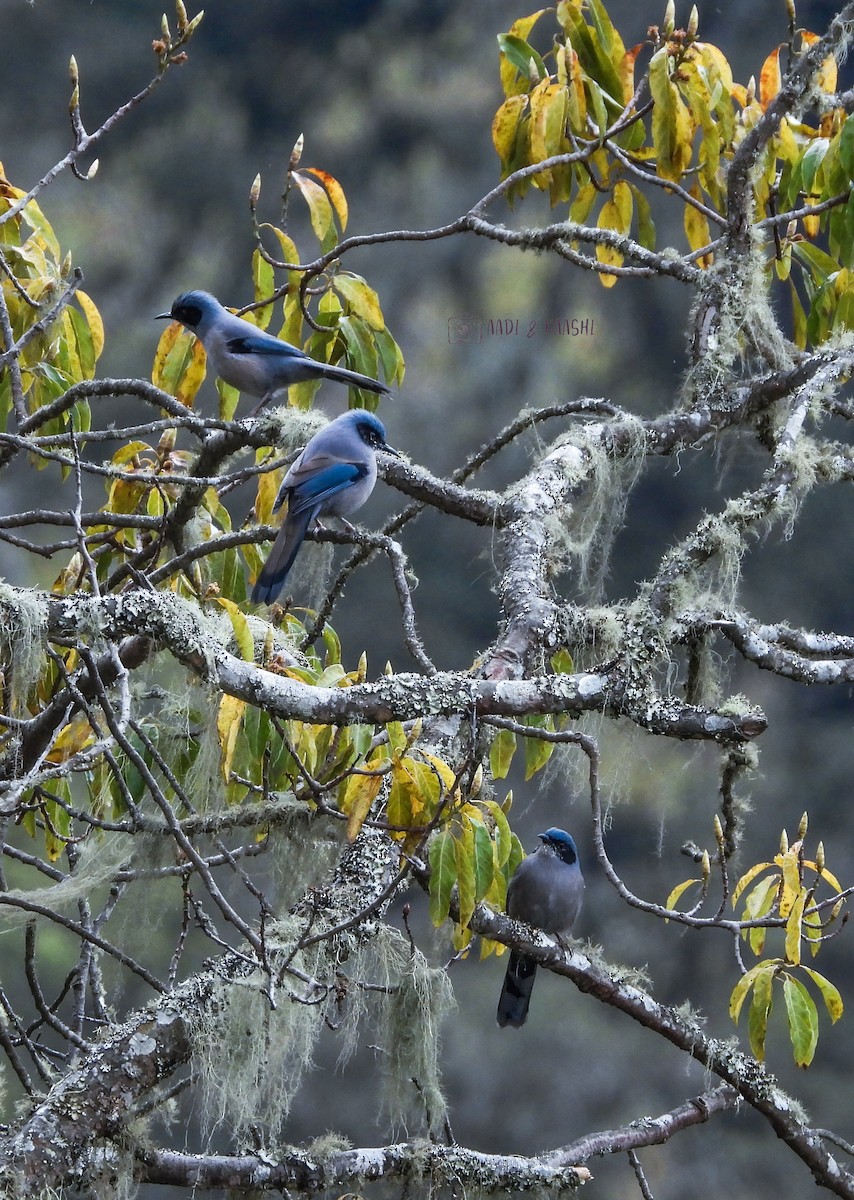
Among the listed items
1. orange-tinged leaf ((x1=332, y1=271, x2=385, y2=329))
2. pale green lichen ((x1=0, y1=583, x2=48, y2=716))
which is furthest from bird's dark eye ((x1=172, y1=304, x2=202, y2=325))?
pale green lichen ((x1=0, y1=583, x2=48, y2=716))

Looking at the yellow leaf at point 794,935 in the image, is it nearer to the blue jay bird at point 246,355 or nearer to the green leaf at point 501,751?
the green leaf at point 501,751

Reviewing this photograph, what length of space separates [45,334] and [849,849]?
24.7ft

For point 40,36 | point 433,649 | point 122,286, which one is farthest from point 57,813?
point 40,36

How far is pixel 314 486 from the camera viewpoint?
8.23ft

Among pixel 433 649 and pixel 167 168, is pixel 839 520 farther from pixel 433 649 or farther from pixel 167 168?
pixel 167 168

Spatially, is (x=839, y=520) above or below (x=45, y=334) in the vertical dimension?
above

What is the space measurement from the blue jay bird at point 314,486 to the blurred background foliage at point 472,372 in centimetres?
503

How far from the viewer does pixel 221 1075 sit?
78.4 inches

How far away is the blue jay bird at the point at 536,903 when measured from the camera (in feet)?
10.7

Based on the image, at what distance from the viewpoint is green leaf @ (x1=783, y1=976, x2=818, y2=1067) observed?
230cm

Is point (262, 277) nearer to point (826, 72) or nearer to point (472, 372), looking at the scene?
point (826, 72)

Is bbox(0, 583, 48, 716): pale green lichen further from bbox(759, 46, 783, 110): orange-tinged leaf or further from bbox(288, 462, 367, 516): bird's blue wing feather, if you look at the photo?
bbox(759, 46, 783, 110): orange-tinged leaf

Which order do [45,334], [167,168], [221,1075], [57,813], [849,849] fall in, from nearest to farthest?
[221,1075] < [45,334] < [57,813] < [849,849] < [167,168]

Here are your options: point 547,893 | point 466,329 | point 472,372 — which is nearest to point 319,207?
point 547,893
